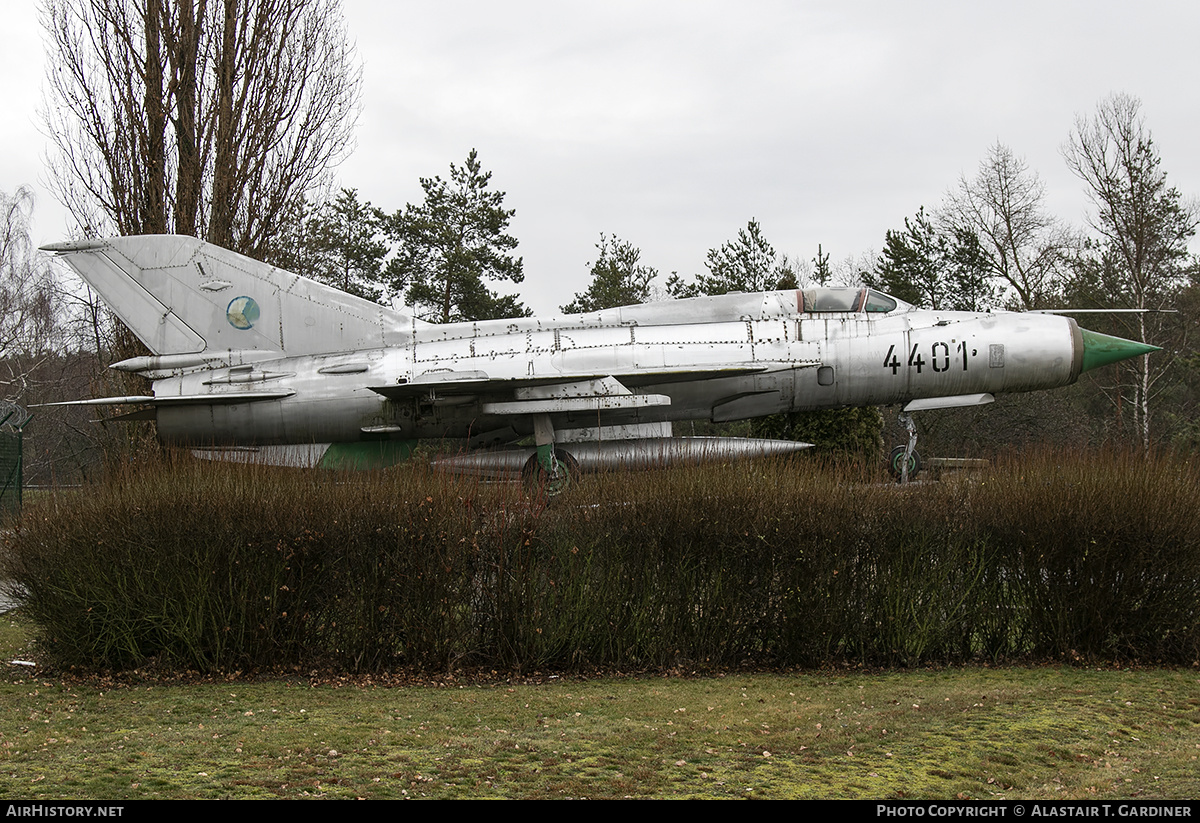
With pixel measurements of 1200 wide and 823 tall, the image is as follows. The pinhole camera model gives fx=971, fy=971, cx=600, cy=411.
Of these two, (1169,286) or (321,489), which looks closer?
Result: (321,489)

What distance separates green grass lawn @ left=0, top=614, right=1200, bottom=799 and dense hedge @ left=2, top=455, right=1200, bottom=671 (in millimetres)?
317

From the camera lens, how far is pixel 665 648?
8047 millimetres

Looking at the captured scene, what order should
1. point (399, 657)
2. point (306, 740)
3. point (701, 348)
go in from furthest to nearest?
point (701, 348), point (399, 657), point (306, 740)

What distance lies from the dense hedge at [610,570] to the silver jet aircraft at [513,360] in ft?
13.8

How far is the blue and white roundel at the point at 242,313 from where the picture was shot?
42.8 ft

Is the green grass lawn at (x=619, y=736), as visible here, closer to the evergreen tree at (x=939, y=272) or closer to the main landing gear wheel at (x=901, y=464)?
the main landing gear wheel at (x=901, y=464)

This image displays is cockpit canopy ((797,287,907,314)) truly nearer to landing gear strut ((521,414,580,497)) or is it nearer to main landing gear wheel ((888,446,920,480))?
main landing gear wheel ((888,446,920,480))

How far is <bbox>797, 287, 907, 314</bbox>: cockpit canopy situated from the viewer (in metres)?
13.2

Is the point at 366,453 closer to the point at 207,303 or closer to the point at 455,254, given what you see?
the point at 207,303

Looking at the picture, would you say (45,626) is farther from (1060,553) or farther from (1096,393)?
(1096,393)

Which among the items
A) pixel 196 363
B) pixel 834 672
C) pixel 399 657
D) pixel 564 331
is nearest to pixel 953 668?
pixel 834 672

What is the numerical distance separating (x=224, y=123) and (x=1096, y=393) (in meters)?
26.1

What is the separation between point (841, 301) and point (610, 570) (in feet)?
22.1

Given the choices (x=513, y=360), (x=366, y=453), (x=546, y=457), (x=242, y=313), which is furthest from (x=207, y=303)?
(x=546, y=457)
